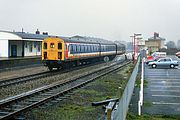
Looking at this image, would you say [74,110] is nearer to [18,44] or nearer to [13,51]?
[13,51]

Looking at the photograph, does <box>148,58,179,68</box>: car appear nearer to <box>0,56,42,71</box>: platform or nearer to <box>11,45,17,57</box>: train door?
<box>0,56,42,71</box>: platform

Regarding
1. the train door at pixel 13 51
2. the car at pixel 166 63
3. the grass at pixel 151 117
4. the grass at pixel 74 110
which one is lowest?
the grass at pixel 151 117

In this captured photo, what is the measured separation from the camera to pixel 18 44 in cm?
4012

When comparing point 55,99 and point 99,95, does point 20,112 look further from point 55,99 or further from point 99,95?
point 99,95

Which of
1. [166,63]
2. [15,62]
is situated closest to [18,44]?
[15,62]

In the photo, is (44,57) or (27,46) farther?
(27,46)

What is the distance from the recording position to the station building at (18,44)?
121 feet

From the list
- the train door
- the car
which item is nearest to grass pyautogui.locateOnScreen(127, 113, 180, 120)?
the car

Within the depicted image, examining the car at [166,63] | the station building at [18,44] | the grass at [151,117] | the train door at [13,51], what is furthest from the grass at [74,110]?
the train door at [13,51]

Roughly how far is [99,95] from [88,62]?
2460 cm

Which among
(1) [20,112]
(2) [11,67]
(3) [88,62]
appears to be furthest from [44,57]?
(1) [20,112]

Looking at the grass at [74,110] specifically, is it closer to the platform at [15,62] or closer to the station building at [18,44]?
the platform at [15,62]

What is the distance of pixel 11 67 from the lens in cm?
2856

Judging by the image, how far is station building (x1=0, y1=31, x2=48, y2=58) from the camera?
3681 centimetres
